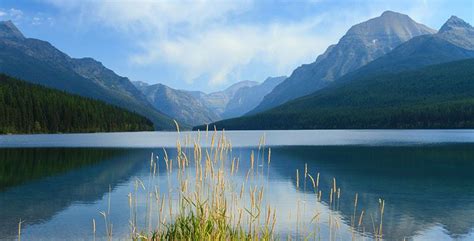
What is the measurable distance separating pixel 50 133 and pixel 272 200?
504 ft

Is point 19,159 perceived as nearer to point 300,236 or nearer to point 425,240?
point 300,236

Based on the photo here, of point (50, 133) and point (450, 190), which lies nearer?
point (450, 190)

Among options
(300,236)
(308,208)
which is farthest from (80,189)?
(300,236)

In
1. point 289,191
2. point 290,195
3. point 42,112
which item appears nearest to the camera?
point 290,195

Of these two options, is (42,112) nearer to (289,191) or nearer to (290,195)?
(289,191)

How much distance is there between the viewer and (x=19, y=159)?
59.2 meters

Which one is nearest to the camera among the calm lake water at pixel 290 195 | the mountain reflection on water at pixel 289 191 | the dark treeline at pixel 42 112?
the calm lake water at pixel 290 195

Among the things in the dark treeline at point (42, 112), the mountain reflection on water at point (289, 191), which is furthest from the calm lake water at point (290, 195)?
the dark treeline at point (42, 112)

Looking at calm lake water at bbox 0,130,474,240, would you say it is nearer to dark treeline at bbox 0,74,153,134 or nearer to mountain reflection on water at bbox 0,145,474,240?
mountain reflection on water at bbox 0,145,474,240

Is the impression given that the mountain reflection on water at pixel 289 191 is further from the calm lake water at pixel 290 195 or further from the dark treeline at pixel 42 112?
the dark treeline at pixel 42 112

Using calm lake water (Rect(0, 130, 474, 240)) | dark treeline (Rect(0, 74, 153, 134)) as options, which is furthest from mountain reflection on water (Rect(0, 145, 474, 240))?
dark treeline (Rect(0, 74, 153, 134))

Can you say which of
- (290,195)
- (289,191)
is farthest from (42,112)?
(290,195)

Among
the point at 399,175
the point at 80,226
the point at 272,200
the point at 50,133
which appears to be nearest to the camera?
the point at 80,226

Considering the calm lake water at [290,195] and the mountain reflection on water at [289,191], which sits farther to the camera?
the mountain reflection on water at [289,191]
